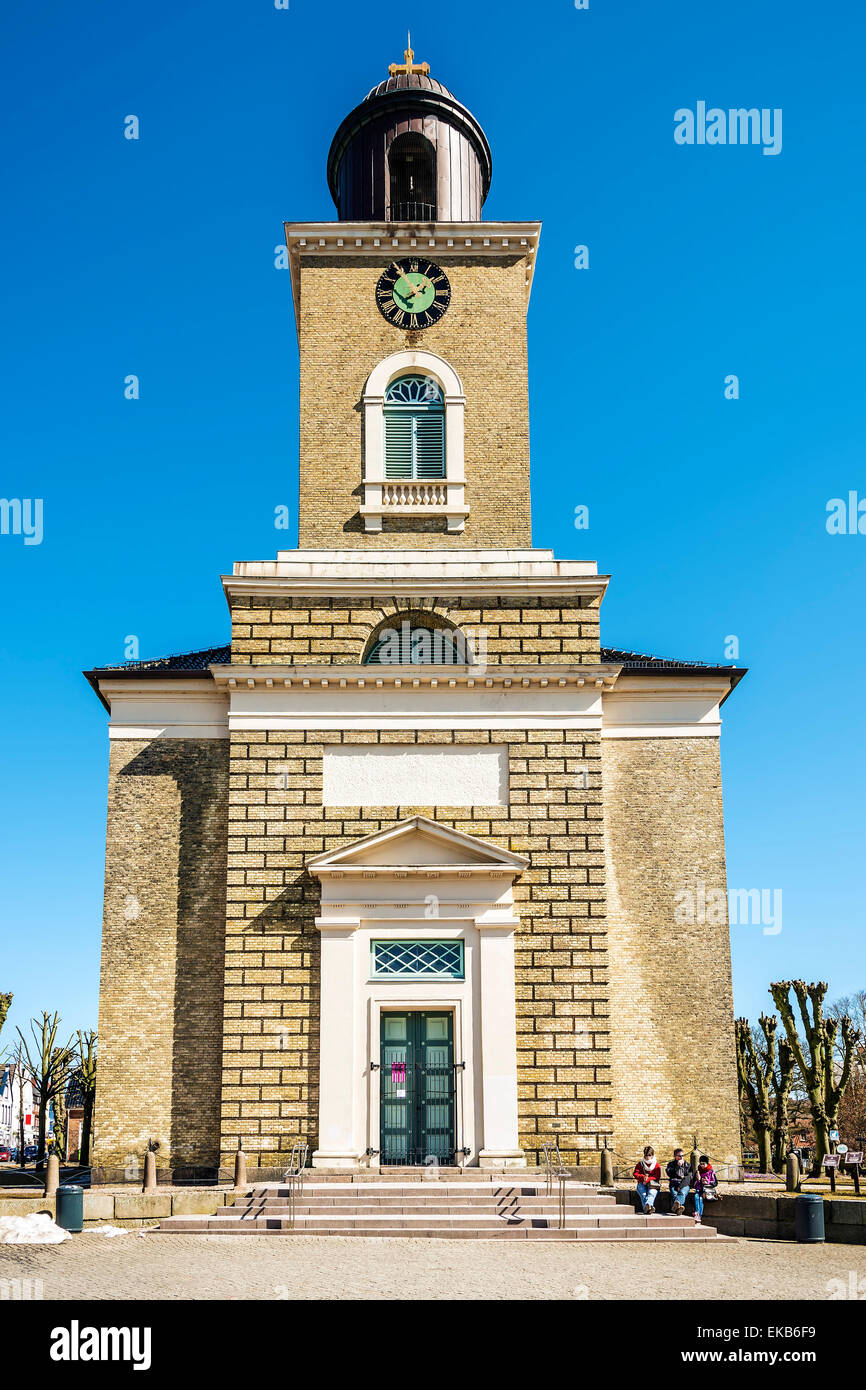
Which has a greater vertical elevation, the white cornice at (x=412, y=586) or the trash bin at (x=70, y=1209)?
the white cornice at (x=412, y=586)

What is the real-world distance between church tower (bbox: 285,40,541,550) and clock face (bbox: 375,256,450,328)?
0.11ft

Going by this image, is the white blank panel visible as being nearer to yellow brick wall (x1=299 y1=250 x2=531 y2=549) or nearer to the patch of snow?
yellow brick wall (x1=299 y1=250 x2=531 y2=549)

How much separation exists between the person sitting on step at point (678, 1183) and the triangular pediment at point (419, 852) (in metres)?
6.12

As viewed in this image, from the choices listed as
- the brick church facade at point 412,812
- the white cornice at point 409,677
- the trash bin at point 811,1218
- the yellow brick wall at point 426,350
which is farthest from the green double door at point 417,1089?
the yellow brick wall at point 426,350

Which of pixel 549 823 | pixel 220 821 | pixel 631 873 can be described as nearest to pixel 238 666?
pixel 220 821

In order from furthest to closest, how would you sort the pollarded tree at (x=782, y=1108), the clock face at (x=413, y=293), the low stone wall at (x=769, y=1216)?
the pollarded tree at (x=782, y=1108) → the clock face at (x=413, y=293) → the low stone wall at (x=769, y=1216)

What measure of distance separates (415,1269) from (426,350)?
67.4 ft

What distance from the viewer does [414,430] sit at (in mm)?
29531

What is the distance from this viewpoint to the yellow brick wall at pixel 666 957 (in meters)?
26.7

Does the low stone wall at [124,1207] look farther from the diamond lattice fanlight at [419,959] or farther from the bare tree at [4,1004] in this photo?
the bare tree at [4,1004]

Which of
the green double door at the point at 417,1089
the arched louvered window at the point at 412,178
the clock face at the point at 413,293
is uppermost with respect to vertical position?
the arched louvered window at the point at 412,178

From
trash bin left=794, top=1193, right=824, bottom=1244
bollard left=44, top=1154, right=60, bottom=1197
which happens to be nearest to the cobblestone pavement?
trash bin left=794, top=1193, right=824, bottom=1244

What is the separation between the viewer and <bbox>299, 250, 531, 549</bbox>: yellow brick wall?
2888 cm

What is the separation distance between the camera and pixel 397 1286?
14.4 metres
